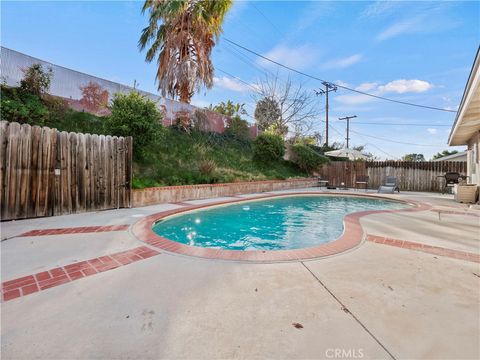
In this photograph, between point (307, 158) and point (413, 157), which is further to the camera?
point (413, 157)

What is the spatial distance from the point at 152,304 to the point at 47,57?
36.6 ft

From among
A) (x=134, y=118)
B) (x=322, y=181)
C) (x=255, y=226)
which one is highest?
(x=134, y=118)

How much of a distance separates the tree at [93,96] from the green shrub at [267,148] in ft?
28.0

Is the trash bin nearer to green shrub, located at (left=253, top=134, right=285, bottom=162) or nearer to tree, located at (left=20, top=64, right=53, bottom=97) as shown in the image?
green shrub, located at (left=253, top=134, right=285, bottom=162)

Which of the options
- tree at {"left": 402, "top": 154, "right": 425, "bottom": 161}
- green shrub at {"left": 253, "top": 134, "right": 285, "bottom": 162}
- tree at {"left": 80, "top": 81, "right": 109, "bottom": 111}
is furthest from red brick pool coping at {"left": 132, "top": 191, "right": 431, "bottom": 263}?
tree at {"left": 402, "top": 154, "right": 425, "bottom": 161}

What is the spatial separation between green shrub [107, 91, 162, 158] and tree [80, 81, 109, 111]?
11.1 feet

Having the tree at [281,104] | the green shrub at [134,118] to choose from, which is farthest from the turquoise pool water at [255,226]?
the tree at [281,104]

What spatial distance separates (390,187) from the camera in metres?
12.0

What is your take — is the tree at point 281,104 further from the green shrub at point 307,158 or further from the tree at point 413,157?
the tree at point 413,157

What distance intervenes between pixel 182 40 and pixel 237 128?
6253mm

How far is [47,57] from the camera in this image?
340 inches

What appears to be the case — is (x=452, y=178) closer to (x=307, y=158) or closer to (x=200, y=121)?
(x=307, y=158)

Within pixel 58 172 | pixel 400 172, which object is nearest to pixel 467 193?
pixel 400 172

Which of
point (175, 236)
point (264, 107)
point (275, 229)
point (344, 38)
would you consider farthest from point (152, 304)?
point (264, 107)
